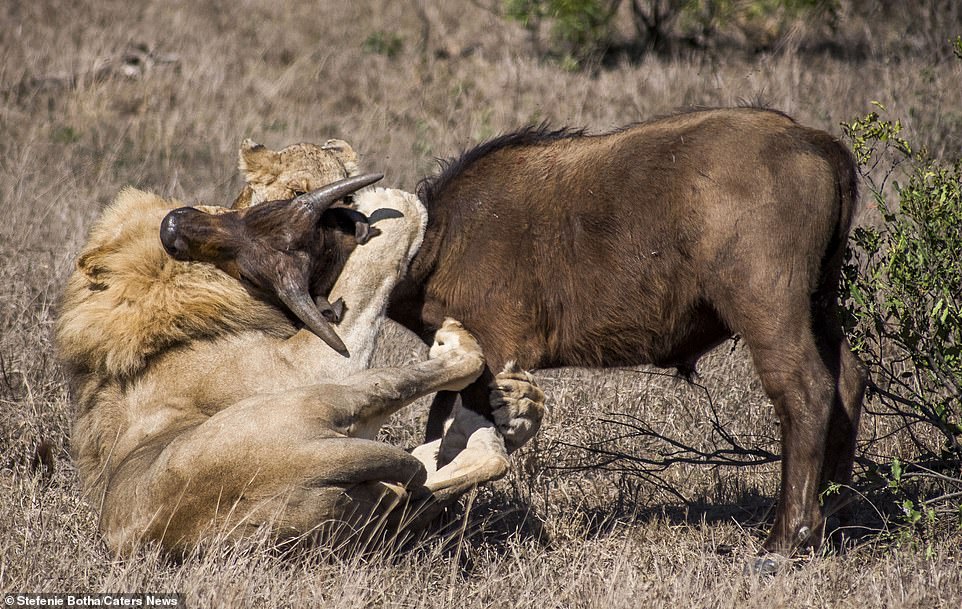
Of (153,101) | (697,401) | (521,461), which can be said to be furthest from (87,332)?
(153,101)

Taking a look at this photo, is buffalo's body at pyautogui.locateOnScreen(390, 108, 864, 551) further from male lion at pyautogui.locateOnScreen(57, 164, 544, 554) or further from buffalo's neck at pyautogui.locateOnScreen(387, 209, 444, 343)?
male lion at pyautogui.locateOnScreen(57, 164, 544, 554)

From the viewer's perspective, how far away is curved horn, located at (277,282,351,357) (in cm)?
417

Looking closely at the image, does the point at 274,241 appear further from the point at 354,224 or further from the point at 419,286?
the point at 419,286

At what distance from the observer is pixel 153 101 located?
10742 millimetres

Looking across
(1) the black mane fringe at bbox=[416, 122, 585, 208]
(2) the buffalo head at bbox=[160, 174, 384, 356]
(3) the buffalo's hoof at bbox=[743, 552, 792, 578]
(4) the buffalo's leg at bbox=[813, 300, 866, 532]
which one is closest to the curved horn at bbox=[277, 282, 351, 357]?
(2) the buffalo head at bbox=[160, 174, 384, 356]

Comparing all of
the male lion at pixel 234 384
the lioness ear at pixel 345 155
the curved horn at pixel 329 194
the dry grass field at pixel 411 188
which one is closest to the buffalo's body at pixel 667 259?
the male lion at pixel 234 384

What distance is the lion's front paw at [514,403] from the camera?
4395 mm

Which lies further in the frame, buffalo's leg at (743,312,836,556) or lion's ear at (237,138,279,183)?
lion's ear at (237,138,279,183)

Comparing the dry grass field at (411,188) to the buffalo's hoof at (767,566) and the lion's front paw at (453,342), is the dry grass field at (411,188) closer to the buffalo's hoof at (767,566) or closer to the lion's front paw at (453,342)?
the buffalo's hoof at (767,566)

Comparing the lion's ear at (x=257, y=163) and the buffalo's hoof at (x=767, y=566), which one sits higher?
the lion's ear at (x=257, y=163)

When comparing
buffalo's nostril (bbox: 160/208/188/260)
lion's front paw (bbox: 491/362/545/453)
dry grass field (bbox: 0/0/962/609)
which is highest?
buffalo's nostril (bbox: 160/208/188/260)

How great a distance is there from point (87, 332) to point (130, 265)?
308mm

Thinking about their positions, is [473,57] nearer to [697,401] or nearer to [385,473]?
[697,401]

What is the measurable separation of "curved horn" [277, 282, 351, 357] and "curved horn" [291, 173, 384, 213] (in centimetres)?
31
